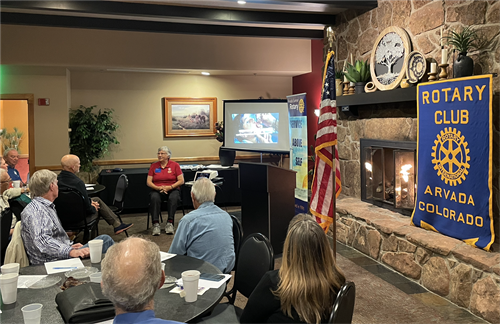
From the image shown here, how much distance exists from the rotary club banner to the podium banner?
5.26 feet

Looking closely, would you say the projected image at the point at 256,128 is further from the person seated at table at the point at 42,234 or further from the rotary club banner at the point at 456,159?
the person seated at table at the point at 42,234

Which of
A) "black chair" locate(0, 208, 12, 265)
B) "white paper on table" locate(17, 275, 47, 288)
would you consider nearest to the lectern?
"black chair" locate(0, 208, 12, 265)

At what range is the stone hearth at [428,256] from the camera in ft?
11.1

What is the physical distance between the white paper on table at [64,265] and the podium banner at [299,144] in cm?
353

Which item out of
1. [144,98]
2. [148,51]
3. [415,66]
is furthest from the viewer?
[144,98]

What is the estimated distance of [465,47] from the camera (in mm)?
3875

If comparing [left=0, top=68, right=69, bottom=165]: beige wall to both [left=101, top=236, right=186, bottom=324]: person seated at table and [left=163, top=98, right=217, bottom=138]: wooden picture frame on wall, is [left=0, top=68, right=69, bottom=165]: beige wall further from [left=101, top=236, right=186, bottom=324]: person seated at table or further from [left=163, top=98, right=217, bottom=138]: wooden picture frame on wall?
[left=101, top=236, right=186, bottom=324]: person seated at table

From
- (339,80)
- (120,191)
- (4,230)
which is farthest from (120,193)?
(339,80)

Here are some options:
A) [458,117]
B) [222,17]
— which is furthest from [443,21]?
[222,17]

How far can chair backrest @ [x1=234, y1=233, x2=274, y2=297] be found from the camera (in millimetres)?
2525

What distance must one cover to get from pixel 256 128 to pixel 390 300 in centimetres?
448

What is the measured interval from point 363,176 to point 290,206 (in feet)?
4.03

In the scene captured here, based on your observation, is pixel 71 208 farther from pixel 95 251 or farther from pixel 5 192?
pixel 95 251

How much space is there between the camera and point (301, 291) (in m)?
1.79
